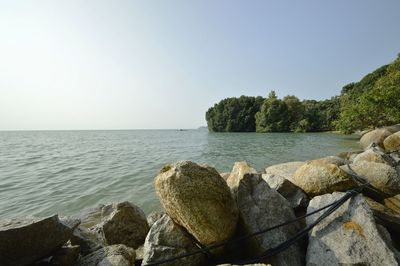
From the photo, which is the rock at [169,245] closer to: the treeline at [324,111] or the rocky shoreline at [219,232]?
the rocky shoreline at [219,232]

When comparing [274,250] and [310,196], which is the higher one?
[310,196]

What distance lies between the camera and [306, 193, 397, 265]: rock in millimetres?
2658

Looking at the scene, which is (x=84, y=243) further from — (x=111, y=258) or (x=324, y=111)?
(x=324, y=111)

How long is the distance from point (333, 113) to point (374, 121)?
40564 mm

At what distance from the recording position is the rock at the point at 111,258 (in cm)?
283

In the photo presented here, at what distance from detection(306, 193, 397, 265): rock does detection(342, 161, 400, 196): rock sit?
166cm

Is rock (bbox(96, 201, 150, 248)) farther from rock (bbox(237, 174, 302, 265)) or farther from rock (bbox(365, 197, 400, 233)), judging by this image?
A: rock (bbox(365, 197, 400, 233))

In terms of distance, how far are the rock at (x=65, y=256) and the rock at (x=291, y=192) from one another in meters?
3.43

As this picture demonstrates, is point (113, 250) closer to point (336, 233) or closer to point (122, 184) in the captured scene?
point (336, 233)

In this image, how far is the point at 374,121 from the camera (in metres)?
28.8

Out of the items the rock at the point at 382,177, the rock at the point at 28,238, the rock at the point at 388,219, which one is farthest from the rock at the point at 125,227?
the rock at the point at 382,177

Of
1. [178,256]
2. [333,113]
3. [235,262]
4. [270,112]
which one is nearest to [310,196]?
[235,262]

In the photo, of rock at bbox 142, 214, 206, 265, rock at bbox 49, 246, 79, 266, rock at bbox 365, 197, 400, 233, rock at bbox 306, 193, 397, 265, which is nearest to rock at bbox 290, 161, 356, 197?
rock at bbox 365, 197, 400, 233

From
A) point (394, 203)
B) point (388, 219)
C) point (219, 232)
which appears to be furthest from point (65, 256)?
point (394, 203)
